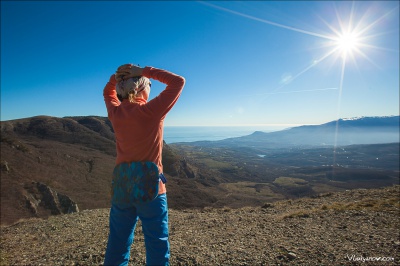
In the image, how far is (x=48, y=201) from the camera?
32.7 meters

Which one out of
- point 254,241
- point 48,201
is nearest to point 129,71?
point 254,241

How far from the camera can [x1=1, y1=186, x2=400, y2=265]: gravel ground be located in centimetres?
603

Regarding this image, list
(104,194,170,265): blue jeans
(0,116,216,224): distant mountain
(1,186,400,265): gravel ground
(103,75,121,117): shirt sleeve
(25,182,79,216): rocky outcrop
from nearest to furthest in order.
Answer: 1. (104,194,170,265): blue jeans
2. (103,75,121,117): shirt sleeve
3. (1,186,400,265): gravel ground
4. (25,182,79,216): rocky outcrop
5. (0,116,216,224): distant mountain

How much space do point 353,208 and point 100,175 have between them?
52.9m

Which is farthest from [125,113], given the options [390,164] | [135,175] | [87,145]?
[390,164]

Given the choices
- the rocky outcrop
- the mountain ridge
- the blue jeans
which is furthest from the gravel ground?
the rocky outcrop

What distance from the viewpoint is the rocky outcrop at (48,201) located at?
30.6 meters

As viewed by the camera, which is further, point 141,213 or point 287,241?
point 287,241

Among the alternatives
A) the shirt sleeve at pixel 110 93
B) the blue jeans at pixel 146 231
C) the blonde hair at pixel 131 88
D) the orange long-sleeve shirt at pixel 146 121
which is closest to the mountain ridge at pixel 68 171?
the shirt sleeve at pixel 110 93

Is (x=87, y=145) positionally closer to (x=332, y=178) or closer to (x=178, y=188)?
(x=178, y=188)

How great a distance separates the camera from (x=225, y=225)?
10.7m

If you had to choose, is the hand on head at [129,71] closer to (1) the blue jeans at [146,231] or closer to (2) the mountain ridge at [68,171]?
(1) the blue jeans at [146,231]

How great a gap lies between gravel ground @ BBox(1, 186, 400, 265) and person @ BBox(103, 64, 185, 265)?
156 inches

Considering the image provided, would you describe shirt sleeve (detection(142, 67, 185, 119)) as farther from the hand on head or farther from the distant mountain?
the distant mountain
